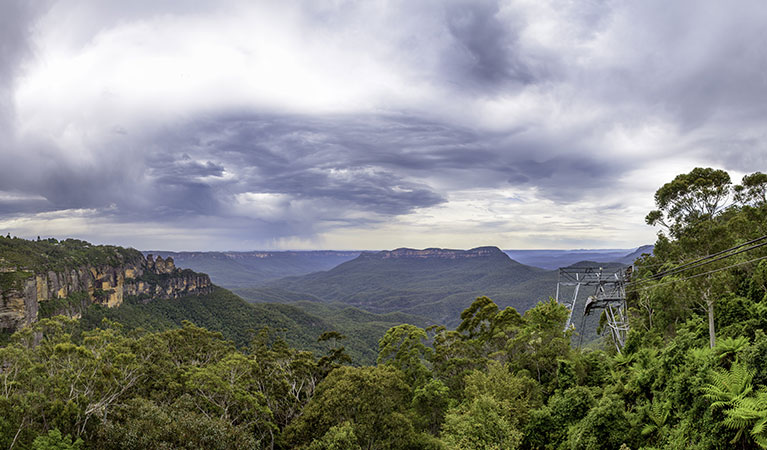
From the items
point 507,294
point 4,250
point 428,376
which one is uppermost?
point 4,250

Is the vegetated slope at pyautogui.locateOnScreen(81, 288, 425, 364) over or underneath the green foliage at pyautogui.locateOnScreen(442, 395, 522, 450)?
underneath

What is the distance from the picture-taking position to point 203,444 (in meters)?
16.2

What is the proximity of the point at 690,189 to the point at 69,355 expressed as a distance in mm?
42265

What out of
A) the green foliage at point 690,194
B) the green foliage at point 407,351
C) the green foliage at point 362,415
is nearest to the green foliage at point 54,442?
the green foliage at point 362,415

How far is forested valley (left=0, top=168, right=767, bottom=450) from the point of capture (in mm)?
13852

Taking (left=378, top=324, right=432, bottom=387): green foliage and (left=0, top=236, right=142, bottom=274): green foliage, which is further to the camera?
(left=0, top=236, right=142, bottom=274): green foliage

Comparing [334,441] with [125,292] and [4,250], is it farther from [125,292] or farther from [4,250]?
[125,292]

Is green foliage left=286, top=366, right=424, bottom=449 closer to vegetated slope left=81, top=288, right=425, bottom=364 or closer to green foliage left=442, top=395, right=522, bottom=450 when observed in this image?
green foliage left=442, top=395, right=522, bottom=450

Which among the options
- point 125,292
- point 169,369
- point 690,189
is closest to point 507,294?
point 125,292

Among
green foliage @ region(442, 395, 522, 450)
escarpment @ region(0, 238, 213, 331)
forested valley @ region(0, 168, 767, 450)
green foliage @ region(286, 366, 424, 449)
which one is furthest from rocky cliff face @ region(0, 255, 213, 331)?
green foliage @ region(442, 395, 522, 450)

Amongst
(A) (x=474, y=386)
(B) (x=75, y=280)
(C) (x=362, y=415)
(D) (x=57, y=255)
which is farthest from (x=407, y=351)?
(D) (x=57, y=255)

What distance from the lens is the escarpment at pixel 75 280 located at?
5381 cm

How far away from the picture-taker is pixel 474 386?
64.2ft

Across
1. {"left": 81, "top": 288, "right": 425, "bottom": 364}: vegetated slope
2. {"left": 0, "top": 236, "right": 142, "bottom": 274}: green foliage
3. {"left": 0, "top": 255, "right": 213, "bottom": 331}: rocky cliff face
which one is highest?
{"left": 0, "top": 236, "right": 142, "bottom": 274}: green foliage
